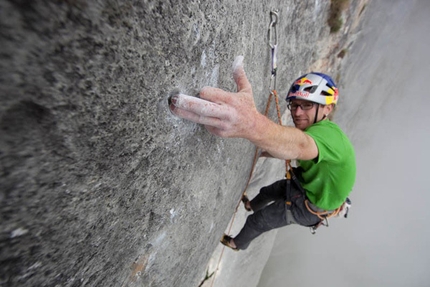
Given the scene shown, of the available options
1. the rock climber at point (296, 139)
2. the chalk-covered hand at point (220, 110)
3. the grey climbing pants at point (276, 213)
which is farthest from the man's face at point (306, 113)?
the chalk-covered hand at point (220, 110)

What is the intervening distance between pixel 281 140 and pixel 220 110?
51 cm

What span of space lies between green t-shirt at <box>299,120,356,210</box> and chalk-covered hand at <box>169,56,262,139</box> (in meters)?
0.71

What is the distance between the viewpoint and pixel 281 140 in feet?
5.13

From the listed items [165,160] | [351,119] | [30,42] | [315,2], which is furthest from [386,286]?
[30,42]

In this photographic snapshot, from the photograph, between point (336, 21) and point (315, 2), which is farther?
point (336, 21)

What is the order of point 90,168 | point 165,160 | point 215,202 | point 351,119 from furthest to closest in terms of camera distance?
point 351,119 → point 215,202 → point 165,160 → point 90,168

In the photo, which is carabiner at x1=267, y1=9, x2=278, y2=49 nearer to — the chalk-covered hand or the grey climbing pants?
the chalk-covered hand

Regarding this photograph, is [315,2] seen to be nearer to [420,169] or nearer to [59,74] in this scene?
[59,74]

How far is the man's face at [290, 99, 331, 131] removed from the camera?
2619 millimetres

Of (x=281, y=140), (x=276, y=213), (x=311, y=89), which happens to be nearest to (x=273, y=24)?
(x=311, y=89)

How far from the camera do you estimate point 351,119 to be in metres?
8.86

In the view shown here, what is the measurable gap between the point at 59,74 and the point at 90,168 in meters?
0.35

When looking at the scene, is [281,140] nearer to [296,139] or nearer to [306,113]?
[296,139]

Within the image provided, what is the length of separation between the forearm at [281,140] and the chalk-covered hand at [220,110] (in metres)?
0.05
